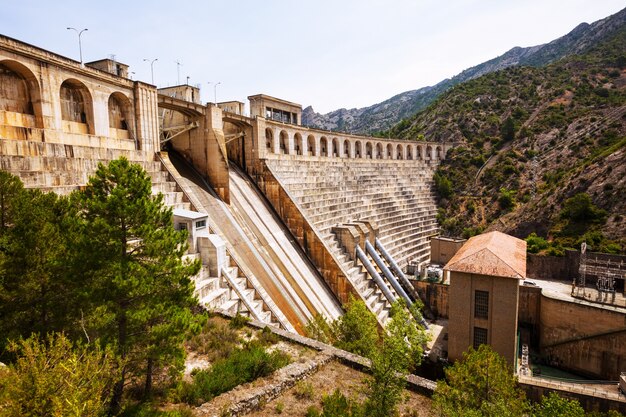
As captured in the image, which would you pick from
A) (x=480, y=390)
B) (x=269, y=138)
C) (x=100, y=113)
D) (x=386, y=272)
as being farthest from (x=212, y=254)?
(x=269, y=138)

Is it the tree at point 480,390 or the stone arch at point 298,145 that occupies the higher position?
the stone arch at point 298,145

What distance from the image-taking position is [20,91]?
14.6m

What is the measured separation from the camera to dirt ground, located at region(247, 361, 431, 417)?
9.97 m

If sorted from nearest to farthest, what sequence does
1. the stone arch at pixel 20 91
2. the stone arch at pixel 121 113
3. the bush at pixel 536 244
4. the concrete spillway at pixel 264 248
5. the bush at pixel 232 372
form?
1. the bush at pixel 232 372
2. the stone arch at pixel 20 91
3. the stone arch at pixel 121 113
4. the concrete spillway at pixel 264 248
5. the bush at pixel 536 244

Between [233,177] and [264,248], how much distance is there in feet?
21.9

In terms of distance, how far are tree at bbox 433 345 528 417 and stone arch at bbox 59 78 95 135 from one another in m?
18.4

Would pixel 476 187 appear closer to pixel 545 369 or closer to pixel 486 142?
pixel 486 142

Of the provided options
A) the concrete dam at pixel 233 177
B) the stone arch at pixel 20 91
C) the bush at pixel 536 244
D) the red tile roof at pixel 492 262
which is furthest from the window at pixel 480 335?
the stone arch at pixel 20 91

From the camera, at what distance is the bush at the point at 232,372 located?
962cm

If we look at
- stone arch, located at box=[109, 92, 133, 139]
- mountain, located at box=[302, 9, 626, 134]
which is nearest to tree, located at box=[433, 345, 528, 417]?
stone arch, located at box=[109, 92, 133, 139]

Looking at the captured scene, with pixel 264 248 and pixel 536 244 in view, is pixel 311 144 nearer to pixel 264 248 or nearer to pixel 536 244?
pixel 264 248

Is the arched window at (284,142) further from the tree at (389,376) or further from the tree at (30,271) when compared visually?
the tree at (389,376)

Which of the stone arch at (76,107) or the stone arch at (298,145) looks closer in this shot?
the stone arch at (76,107)

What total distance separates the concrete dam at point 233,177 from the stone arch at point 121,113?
0.06 metres
